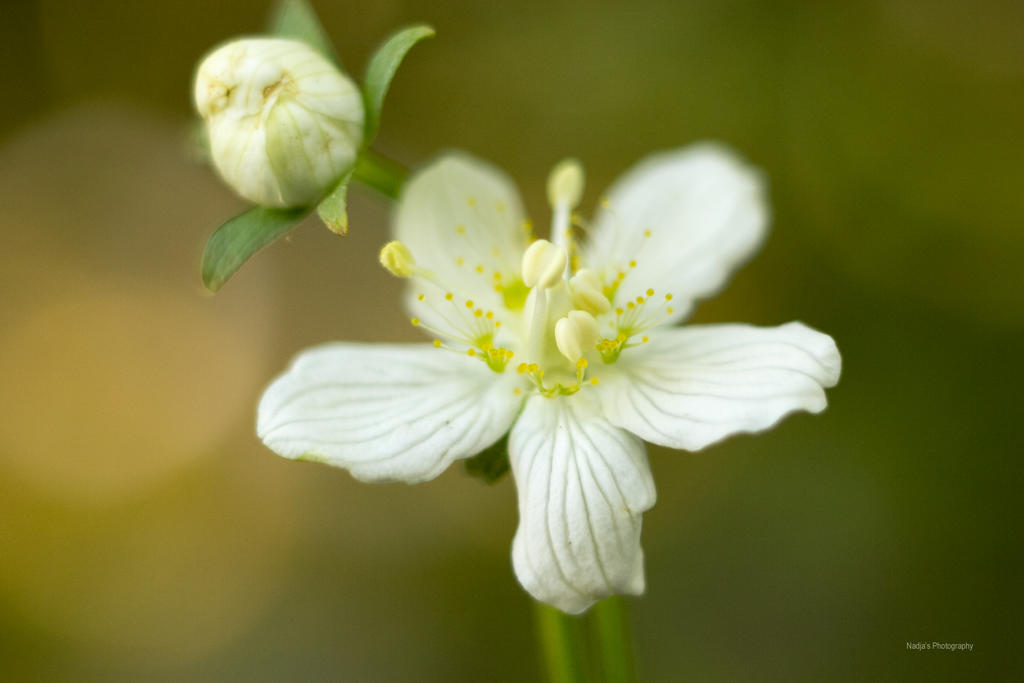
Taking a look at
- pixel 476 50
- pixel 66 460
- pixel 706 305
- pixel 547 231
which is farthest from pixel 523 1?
pixel 66 460

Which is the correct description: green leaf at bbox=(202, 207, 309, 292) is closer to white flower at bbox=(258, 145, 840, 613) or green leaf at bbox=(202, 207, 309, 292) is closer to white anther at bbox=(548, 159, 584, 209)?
white flower at bbox=(258, 145, 840, 613)

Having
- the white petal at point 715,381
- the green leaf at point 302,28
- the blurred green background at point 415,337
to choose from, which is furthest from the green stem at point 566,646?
the blurred green background at point 415,337

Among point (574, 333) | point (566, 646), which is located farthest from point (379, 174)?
point (566, 646)

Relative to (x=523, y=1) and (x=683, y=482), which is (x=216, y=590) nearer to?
(x=683, y=482)

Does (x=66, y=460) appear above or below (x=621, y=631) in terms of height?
above

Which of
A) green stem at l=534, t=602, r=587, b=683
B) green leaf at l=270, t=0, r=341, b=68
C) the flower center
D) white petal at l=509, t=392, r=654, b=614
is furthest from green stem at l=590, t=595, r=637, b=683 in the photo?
green leaf at l=270, t=0, r=341, b=68

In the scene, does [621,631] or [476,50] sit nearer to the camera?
[621,631]

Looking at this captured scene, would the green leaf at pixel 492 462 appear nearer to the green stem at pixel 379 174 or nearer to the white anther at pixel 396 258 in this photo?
the white anther at pixel 396 258
